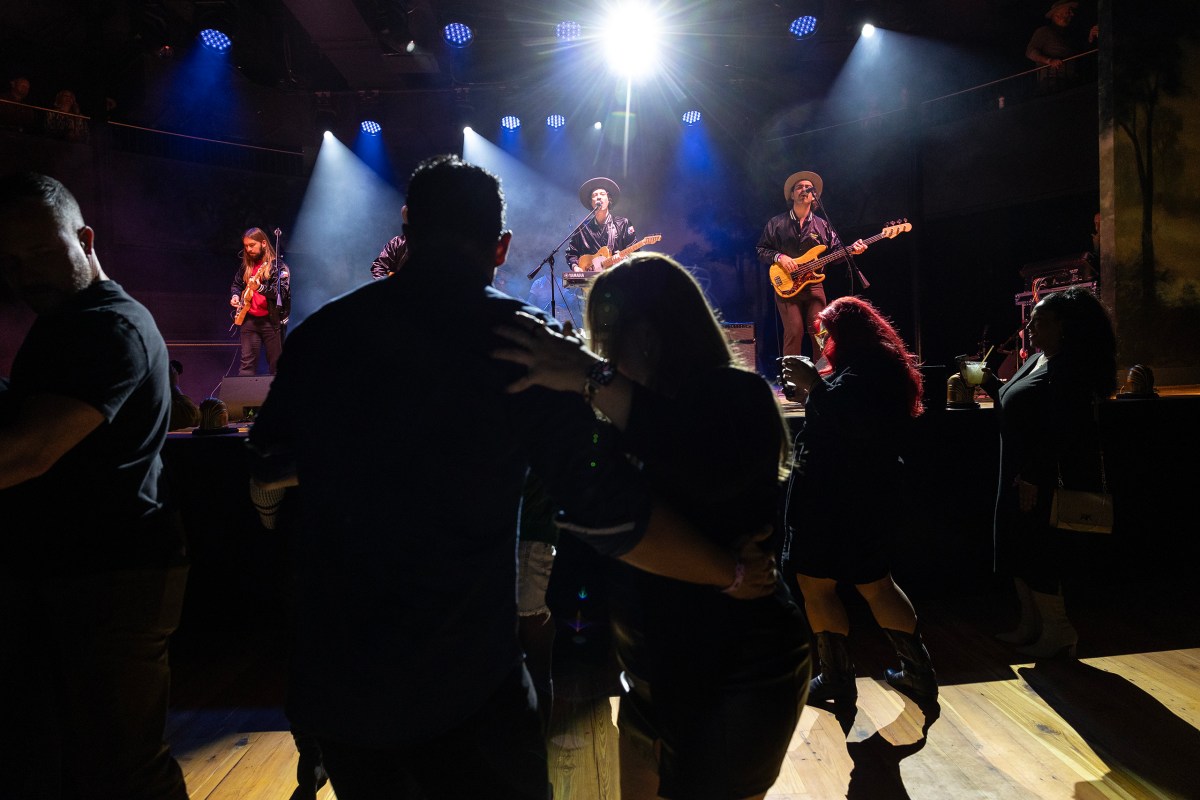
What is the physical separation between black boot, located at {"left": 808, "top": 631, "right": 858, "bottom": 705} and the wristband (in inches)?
73.1

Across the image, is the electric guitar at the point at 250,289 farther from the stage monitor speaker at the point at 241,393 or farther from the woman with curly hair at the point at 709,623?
the woman with curly hair at the point at 709,623

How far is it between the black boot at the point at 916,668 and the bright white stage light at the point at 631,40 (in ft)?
28.2

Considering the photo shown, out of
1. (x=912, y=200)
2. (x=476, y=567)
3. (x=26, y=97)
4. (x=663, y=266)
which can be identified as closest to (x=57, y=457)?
(x=476, y=567)

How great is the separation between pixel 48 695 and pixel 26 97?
11095 mm

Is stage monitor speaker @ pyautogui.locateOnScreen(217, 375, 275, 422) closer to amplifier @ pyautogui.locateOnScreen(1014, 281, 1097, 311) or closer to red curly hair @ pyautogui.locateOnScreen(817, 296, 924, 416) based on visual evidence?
red curly hair @ pyautogui.locateOnScreen(817, 296, 924, 416)

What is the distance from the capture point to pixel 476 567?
0.89m

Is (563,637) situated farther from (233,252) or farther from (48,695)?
(233,252)

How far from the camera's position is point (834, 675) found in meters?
2.64

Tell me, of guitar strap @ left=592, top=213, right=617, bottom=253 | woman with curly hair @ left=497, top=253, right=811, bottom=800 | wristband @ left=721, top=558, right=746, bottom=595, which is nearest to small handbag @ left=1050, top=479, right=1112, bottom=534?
woman with curly hair @ left=497, top=253, right=811, bottom=800

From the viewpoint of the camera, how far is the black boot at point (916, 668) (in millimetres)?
2547

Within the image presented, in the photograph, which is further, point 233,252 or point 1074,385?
point 233,252

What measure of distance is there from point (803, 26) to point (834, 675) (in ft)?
28.7

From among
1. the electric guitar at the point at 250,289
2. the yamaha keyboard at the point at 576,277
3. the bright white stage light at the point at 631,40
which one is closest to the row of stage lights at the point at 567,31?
the bright white stage light at the point at 631,40

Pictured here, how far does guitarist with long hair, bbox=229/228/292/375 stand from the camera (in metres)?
7.14
